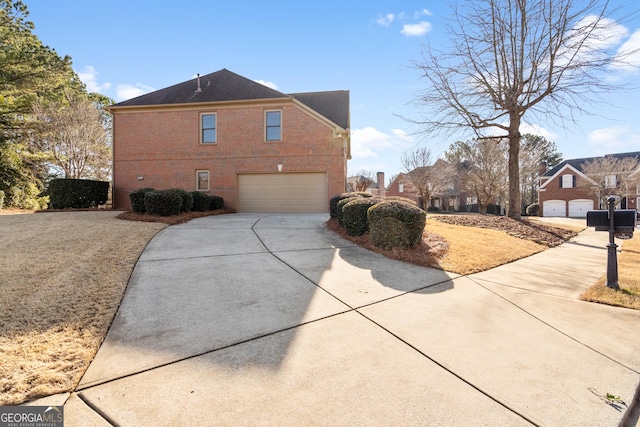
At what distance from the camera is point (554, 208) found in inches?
1373

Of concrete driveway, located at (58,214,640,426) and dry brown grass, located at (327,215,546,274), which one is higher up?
dry brown grass, located at (327,215,546,274)

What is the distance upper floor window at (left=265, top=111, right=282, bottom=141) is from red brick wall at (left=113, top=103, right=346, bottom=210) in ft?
0.72

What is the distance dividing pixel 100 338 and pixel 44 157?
22.2m

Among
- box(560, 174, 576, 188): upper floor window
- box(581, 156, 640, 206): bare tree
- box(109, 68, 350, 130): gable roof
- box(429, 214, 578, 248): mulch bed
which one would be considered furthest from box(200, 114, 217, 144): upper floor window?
box(560, 174, 576, 188): upper floor window

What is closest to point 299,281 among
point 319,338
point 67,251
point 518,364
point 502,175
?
point 319,338

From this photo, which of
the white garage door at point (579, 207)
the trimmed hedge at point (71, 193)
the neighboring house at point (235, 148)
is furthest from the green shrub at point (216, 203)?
the white garage door at point (579, 207)

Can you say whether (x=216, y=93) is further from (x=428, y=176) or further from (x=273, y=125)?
(x=428, y=176)

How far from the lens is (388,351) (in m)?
2.58

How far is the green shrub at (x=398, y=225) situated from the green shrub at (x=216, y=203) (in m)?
8.96

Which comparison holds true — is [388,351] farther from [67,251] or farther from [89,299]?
[67,251]

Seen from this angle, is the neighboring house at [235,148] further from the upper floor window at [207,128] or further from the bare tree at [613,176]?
the bare tree at [613,176]

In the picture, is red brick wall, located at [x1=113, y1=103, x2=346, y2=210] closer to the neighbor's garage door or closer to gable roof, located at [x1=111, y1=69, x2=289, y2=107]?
the neighbor's garage door

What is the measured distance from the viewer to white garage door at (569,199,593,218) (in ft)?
107

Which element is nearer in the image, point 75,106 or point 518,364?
point 518,364
